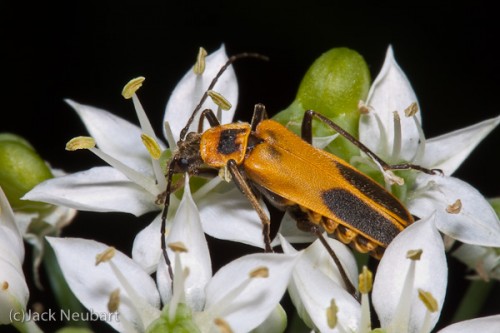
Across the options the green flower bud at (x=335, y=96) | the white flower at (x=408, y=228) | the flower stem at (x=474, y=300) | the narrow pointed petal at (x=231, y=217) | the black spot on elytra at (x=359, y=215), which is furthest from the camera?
the flower stem at (x=474, y=300)

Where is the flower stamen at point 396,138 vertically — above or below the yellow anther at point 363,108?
below

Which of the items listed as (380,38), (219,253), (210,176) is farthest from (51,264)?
(380,38)

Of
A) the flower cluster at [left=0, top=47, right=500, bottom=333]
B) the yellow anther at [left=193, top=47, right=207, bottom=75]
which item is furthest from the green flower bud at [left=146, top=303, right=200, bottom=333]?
the yellow anther at [left=193, top=47, right=207, bottom=75]

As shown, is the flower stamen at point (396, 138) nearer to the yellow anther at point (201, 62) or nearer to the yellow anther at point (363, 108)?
the yellow anther at point (363, 108)

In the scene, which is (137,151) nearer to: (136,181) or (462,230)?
(136,181)

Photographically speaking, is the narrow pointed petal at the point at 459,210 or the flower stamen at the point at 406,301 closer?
the flower stamen at the point at 406,301

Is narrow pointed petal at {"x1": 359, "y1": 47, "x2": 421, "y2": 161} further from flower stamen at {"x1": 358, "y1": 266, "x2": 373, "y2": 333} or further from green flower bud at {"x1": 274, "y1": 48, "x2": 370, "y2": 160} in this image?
flower stamen at {"x1": 358, "y1": 266, "x2": 373, "y2": 333}

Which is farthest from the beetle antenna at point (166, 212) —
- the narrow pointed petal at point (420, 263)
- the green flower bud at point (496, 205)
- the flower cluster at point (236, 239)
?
the green flower bud at point (496, 205)

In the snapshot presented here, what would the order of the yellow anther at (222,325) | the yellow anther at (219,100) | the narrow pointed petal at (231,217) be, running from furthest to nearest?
the yellow anther at (219,100) < the narrow pointed petal at (231,217) < the yellow anther at (222,325)
